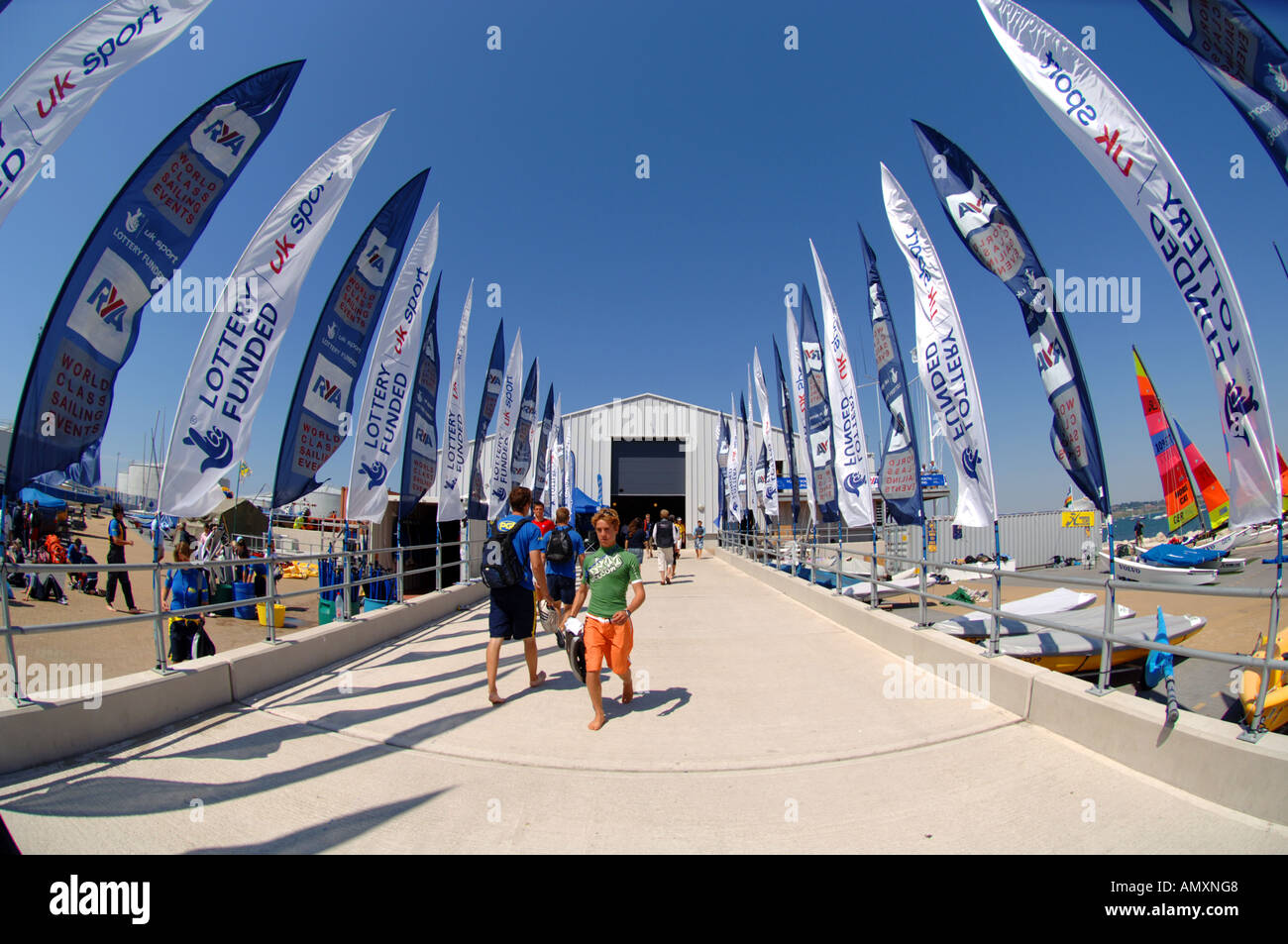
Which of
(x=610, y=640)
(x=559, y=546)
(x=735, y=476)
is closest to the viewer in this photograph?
(x=610, y=640)

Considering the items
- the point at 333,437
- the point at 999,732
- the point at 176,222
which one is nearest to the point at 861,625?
the point at 999,732

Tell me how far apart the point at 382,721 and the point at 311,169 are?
21.0 feet

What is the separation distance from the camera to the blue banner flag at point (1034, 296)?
523 centimetres

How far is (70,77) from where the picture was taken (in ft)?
14.2

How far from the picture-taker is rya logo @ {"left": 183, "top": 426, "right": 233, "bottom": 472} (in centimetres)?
574

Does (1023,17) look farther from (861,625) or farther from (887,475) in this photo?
(861,625)

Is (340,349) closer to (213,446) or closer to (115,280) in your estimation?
(213,446)

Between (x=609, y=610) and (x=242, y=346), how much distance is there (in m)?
4.91

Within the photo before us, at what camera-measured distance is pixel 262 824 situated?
2848 mm

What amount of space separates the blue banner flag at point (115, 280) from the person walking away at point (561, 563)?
13.4ft

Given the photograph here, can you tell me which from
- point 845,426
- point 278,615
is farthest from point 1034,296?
point 278,615

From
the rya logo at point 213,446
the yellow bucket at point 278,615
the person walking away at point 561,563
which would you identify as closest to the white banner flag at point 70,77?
the rya logo at point 213,446

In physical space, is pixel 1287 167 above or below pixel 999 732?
above

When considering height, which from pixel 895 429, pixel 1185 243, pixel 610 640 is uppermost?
pixel 1185 243
